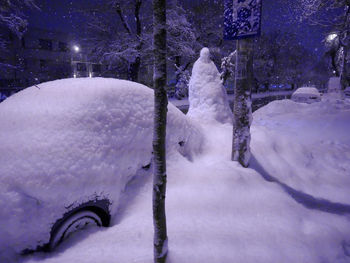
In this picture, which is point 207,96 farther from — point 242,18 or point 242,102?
point 242,18

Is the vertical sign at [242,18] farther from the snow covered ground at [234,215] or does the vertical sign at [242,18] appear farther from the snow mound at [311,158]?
the snow mound at [311,158]

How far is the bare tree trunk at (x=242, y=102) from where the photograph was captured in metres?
3.99

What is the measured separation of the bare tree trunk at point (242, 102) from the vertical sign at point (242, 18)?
7.7 inches

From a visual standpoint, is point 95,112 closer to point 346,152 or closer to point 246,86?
point 246,86

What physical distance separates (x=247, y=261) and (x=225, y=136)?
2.94 m

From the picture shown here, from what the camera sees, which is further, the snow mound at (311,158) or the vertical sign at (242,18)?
the snow mound at (311,158)

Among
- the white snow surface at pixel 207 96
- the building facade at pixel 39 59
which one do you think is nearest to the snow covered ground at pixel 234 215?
the white snow surface at pixel 207 96

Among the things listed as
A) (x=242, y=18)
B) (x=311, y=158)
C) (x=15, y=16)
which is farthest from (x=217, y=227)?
(x=15, y=16)

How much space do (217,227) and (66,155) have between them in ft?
6.00

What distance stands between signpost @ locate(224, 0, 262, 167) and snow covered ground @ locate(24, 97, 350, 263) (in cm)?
42

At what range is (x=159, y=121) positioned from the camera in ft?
5.76

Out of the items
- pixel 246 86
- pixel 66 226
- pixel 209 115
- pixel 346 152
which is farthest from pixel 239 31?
pixel 346 152

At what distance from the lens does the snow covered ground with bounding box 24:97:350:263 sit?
7.57ft

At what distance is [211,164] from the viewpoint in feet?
12.6
